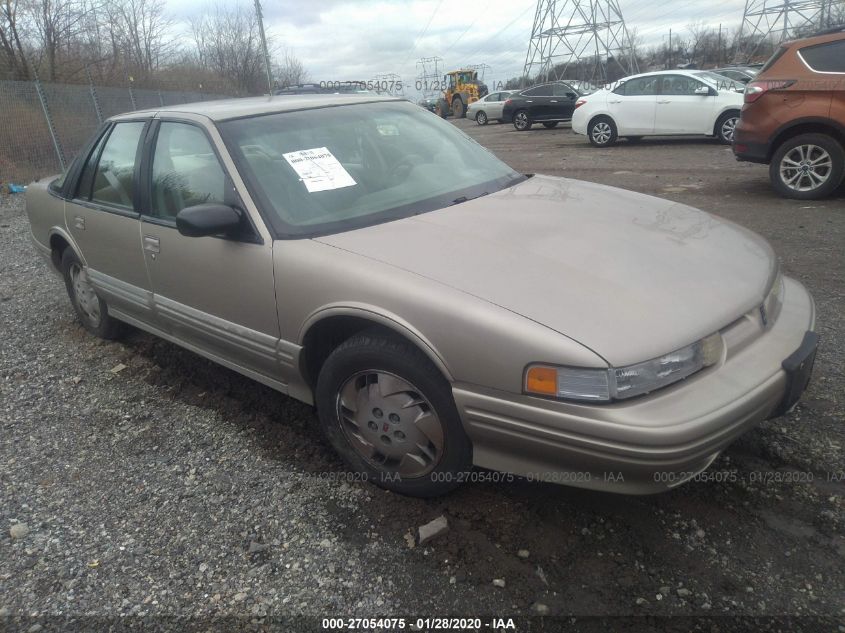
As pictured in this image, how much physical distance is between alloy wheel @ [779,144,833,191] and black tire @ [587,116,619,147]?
688 centimetres

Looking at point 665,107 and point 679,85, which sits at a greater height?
point 679,85

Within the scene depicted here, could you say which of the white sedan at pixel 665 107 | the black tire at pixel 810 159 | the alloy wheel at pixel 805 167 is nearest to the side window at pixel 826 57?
the black tire at pixel 810 159

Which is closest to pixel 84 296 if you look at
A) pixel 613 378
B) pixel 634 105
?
pixel 613 378

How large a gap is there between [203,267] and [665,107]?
12078mm

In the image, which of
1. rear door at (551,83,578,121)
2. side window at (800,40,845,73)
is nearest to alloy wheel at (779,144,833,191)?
side window at (800,40,845,73)

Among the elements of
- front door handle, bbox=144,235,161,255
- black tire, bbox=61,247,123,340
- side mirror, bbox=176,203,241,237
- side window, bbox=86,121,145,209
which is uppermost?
side window, bbox=86,121,145,209

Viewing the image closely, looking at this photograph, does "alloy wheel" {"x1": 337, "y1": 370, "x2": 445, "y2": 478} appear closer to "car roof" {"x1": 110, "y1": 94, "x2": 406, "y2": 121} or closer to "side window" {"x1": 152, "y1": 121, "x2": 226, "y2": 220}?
"side window" {"x1": 152, "y1": 121, "x2": 226, "y2": 220}

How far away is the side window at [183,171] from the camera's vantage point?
2994 millimetres

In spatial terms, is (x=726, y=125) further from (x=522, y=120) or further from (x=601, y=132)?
(x=522, y=120)

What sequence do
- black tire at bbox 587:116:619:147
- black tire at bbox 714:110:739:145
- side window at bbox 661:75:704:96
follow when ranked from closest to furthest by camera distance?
black tire at bbox 714:110:739:145
side window at bbox 661:75:704:96
black tire at bbox 587:116:619:147

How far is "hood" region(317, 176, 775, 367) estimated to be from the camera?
1992mm

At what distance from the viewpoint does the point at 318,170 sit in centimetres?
289

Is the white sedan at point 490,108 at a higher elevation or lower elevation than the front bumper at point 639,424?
higher

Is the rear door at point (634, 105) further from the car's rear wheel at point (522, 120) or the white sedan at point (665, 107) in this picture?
the car's rear wheel at point (522, 120)
